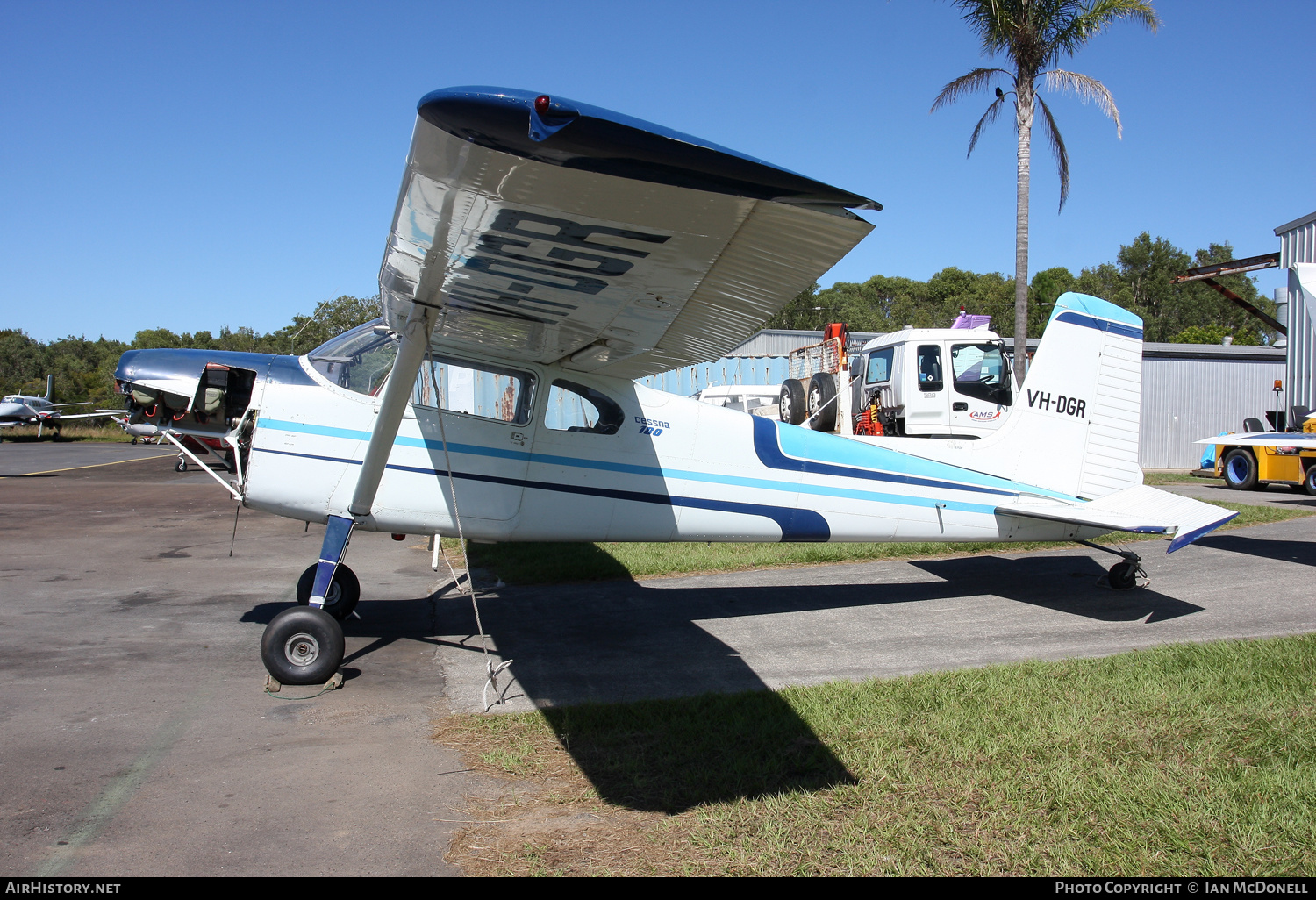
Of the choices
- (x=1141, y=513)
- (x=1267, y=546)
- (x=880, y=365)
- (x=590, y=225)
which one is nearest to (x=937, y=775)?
(x=590, y=225)

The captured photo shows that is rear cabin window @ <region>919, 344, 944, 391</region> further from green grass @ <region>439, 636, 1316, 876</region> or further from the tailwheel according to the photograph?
green grass @ <region>439, 636, 1316, 876</region>

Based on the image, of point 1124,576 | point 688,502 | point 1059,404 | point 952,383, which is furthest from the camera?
point 952,383

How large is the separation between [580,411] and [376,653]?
243 cm

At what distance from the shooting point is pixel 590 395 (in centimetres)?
610

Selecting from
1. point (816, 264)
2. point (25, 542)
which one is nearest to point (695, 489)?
point (816, 264)

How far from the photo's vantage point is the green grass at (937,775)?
2.99 meters

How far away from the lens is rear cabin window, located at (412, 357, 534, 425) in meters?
5.94

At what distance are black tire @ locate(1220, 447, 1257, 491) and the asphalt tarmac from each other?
8.49m

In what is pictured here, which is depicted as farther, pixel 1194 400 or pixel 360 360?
pixel 1194 400

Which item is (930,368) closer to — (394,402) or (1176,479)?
(394,402)

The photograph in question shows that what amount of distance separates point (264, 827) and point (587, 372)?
3757 millimetres

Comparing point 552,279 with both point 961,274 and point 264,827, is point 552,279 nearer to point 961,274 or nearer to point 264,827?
point 264,827

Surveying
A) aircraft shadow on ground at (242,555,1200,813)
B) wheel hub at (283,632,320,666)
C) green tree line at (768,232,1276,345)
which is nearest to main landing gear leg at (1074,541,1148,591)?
aircraft shadow on ground at (242,555,1200,813)

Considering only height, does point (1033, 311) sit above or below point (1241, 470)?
above
